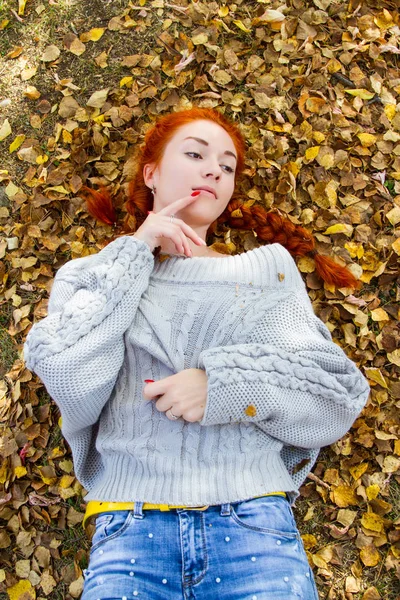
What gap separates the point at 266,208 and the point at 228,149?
0.67 m

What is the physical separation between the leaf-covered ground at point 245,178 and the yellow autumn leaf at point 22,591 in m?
0.01

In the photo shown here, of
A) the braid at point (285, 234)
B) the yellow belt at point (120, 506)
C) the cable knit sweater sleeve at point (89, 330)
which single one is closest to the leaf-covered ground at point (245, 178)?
the braid at point (285, 234)

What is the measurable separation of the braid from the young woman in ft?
2.20

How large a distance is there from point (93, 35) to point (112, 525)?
11.1 feet

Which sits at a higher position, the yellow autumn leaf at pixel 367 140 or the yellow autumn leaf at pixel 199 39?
the yellow autumn leaf at pixel 199 39

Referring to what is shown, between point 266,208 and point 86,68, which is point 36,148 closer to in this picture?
point 86,68

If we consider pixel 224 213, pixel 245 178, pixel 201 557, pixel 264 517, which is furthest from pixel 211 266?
pixel 201 557

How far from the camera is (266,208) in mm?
3779

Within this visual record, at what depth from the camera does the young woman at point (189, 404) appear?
242 centimetres

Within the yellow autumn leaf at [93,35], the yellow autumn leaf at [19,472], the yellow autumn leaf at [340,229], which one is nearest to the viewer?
the yellow autumn leaf at [19,472]

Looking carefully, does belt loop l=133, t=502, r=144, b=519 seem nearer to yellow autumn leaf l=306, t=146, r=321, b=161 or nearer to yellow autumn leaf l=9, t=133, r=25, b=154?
yellow autumn leaf l=306, t=146, r=321, b=161

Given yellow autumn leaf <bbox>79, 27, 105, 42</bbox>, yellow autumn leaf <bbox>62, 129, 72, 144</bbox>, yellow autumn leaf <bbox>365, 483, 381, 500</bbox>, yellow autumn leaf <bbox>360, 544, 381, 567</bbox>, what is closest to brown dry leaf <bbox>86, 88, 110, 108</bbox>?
yellow autumn leaf <bbox>62, 129, 72, 144</bbox>

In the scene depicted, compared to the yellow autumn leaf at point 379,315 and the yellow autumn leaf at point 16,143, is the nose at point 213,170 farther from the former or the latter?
the yellow autumn leaf at point 16,143

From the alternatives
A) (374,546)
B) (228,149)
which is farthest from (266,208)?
(374,546)
